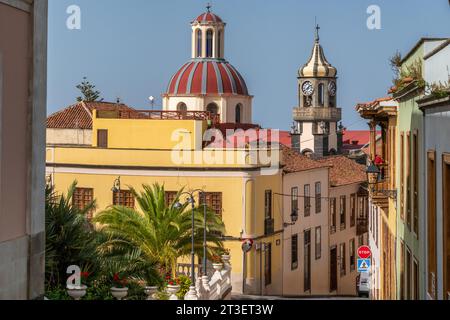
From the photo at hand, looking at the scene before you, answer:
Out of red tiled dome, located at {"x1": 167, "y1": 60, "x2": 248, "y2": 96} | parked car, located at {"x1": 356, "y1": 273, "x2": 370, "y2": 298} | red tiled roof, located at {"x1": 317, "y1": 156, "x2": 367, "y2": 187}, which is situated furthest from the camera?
red tiled dome, located at {"x1": 167, "y1": 60, "x2": 248, "y2": 96}

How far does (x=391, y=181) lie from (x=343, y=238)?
99.0ft

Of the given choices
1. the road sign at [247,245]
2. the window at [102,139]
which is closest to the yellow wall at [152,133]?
the window at [102,139]

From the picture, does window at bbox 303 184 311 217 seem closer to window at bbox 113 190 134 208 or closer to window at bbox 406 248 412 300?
window at bbox 113 190 134 208

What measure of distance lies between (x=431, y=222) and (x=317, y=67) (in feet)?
228

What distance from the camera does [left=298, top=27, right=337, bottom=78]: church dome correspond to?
83.5 meters

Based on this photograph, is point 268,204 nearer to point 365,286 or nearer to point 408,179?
point 365,286

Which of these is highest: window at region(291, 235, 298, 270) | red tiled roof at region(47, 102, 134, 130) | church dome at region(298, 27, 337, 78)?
church dome at region(298, 27, 337, 78)

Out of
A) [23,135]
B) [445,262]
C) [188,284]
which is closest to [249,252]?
[188,284]

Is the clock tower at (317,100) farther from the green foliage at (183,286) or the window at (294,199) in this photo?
the green foliage at (183,286)

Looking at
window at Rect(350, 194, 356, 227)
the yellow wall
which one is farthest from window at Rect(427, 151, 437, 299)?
window at Rect(350, 194, 356, 227)

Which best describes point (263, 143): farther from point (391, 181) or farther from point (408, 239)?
point (408, 239)

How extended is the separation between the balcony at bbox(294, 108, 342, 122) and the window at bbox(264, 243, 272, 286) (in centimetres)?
4014

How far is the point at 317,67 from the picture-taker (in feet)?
→ 275
